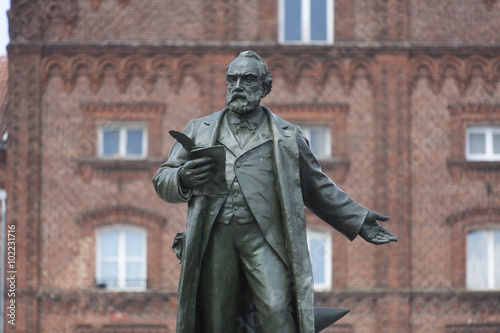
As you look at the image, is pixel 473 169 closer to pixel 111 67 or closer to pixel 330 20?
pixel 330 20

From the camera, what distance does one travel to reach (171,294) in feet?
92.2

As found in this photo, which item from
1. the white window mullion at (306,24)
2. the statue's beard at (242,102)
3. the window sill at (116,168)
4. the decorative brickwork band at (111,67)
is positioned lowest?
the statue's beard at (242,102)

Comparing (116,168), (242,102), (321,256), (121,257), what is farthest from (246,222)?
(116,168)

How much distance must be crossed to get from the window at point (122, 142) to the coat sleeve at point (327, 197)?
68.0ft

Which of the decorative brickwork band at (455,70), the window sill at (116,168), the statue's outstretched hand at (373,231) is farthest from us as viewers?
the decorative brickwork band at (455,70)

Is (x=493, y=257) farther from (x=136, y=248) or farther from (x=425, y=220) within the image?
(x=136, y=248)

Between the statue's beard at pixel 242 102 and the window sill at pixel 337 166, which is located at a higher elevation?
the window sill at pixel 337 166

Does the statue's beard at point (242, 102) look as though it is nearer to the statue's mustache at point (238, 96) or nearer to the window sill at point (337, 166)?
the statue's mustache at point (238, 96)

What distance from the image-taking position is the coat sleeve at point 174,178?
303 inches

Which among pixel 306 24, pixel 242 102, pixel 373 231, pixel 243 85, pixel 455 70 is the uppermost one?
pixel 306 24

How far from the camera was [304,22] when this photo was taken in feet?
94.1

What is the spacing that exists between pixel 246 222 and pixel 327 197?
0.62m

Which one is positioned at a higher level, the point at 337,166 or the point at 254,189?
the point at 337,166

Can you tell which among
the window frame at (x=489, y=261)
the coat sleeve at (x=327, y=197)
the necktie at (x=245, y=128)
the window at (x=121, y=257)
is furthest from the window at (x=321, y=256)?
the necktie at (x=245, y=128)
